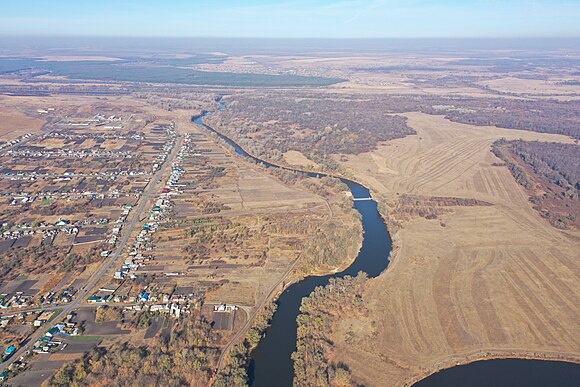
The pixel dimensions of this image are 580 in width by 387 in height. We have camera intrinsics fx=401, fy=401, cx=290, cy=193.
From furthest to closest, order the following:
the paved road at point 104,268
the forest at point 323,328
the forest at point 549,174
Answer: the forest at point 549,174 < the paved road at point 104,268 < the forest at point 323,328

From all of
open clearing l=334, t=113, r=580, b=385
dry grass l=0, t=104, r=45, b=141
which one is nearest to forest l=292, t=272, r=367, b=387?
open clearing l=334, t=113, r=580, b=385

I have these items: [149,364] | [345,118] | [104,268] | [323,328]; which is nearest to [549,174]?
[345,118]

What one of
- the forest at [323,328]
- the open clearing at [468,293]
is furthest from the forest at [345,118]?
the forest at [323,328]

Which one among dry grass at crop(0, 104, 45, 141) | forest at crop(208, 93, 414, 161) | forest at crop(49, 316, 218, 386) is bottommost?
forest at crop(49, 316, 218, 386)

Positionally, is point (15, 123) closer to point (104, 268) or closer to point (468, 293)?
point (104, 268)

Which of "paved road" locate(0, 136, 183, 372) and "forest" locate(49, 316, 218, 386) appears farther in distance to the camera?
"paved road" locate(0, 136, 183, 372)

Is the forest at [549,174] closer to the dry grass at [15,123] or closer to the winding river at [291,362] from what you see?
the winding river at [291,362]

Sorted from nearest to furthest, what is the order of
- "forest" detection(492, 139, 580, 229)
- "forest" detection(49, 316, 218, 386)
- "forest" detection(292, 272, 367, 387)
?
"forest" detection(49, 316, 218, 386) < "forest" detection(292, 272, 367, 387) < "forest" detection(492, 139, 580, 229)

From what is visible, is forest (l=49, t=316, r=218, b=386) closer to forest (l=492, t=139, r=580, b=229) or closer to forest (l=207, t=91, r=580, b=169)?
forest (l=492, t=139, r=580, b=229)
